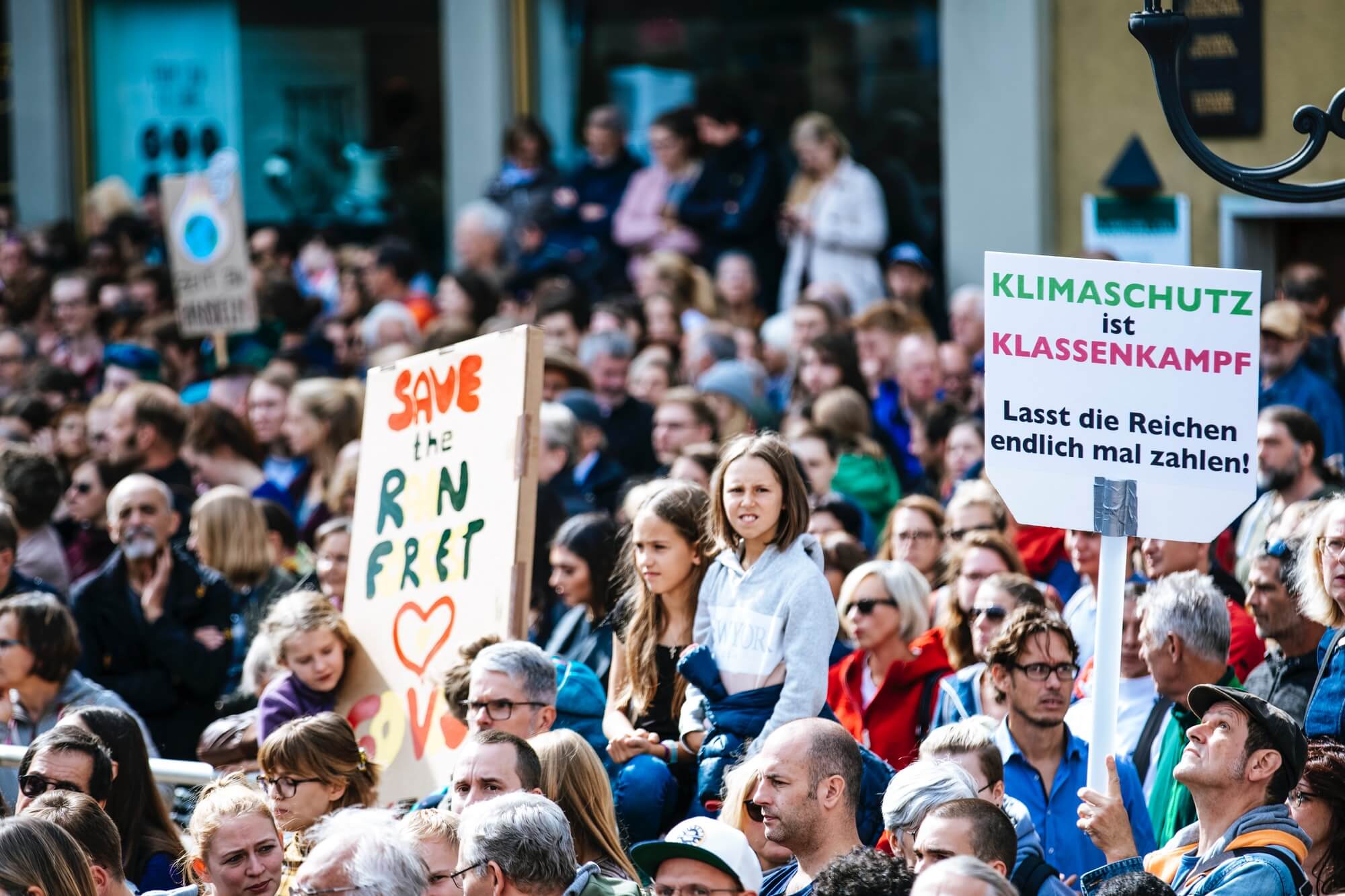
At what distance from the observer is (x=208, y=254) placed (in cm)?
1256

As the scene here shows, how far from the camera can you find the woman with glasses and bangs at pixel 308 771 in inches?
249

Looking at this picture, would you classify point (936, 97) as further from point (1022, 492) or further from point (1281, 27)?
point (1022, 492)

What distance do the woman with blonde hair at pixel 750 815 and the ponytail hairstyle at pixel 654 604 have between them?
0.97 m

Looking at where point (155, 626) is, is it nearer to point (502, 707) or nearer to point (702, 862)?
point (502, 707)

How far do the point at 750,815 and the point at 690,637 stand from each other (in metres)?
1.16

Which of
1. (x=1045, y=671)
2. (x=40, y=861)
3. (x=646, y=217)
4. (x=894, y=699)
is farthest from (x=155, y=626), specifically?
(x=646, y=217)

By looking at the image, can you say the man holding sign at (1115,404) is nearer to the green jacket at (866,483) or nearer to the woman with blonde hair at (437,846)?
the woman with blonde hair at (437,846)

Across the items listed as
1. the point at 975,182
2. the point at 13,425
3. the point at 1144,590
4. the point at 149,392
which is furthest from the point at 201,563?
the point at 975,182

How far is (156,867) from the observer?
628cm

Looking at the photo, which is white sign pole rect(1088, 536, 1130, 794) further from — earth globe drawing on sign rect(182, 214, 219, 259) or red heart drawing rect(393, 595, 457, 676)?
earth globe drawing on sign rect(182, 214, 219, 259)

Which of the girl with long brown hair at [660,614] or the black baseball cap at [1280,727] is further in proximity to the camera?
the girl with long brown hair at [660,614]

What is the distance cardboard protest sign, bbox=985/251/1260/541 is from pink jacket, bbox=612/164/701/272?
8.79 m

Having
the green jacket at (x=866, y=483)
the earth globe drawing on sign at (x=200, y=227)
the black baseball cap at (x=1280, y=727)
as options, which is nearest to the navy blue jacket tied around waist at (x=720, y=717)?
the black baseball cap at (x=1280, y=727)

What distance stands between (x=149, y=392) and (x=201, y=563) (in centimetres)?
182
